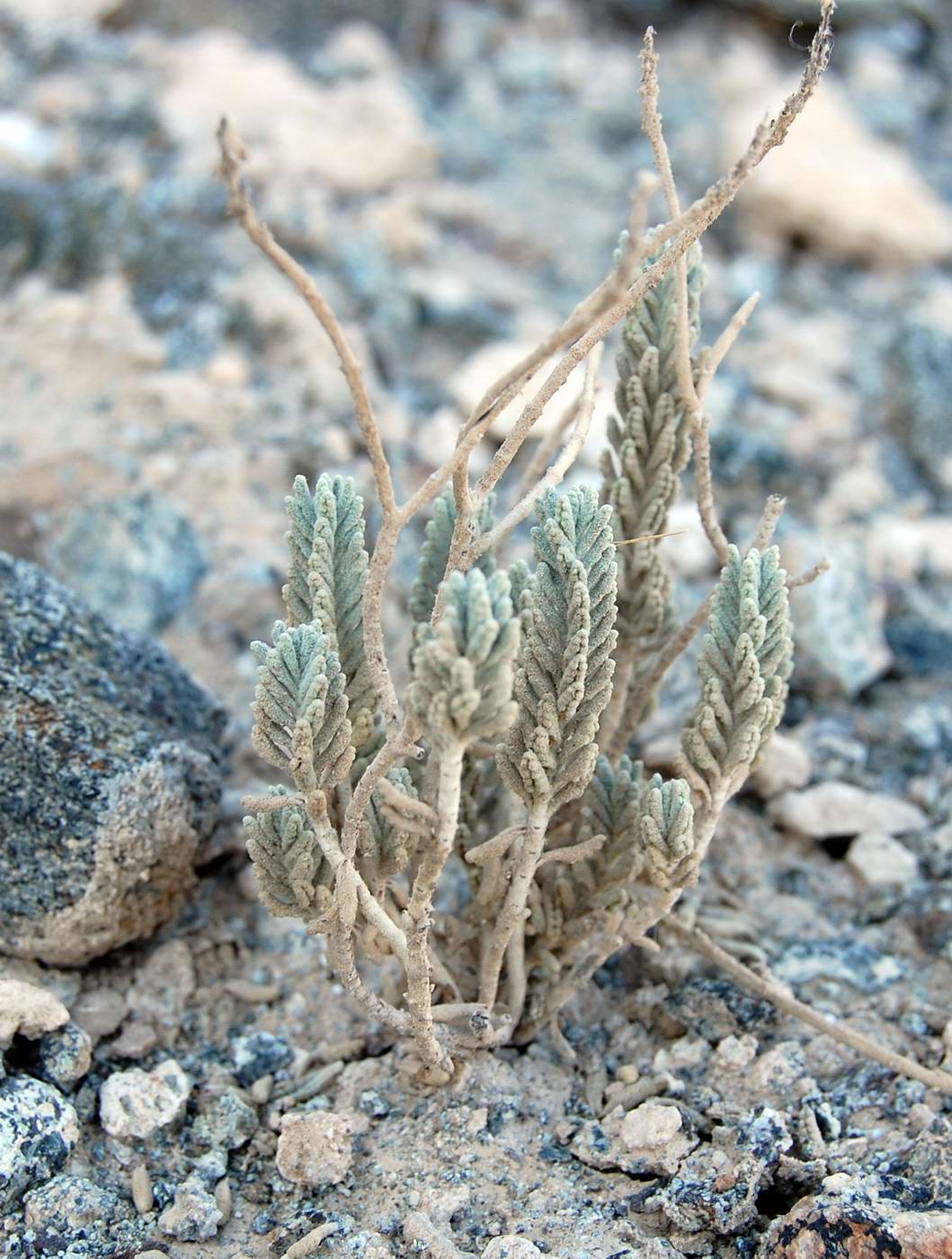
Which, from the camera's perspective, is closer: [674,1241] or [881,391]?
[674,1241]

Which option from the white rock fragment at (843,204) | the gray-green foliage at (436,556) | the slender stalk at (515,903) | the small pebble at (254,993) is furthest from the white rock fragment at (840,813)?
the white rock fragment at (843,204)

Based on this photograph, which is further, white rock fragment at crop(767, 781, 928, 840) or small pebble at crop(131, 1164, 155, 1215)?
white rock fragment at crop(767, 781, 928, 840)

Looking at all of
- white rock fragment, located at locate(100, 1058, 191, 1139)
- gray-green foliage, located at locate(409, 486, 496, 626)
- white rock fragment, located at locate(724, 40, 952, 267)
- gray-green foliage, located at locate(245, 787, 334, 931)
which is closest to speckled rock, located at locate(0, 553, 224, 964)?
white rock fragment, located at locate(100, 1058, 191, 1139)

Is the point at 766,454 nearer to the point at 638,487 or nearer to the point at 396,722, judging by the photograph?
the point at 638,487

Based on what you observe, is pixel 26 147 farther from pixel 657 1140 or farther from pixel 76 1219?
pixel 657 1140

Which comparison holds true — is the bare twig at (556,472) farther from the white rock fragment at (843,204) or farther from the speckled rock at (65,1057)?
the white rock fragment at (843,204)

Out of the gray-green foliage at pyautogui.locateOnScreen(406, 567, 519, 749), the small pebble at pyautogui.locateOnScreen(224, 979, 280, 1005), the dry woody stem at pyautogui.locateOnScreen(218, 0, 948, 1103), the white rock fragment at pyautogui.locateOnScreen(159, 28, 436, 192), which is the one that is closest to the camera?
the gray-green foliage at pyautogui.locateOnScreen(406, 567, 519, 749)

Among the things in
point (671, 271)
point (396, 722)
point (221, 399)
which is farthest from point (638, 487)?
point (221, 399)

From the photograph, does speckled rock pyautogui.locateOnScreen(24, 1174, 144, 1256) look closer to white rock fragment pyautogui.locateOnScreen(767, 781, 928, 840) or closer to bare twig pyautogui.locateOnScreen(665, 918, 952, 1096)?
bare twig pyautogui.locateOnScreen(665, 918, 952, 1096)
